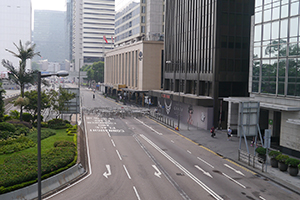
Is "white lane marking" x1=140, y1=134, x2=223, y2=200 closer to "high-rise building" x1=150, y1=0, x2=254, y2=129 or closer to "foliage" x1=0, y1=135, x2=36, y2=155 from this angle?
"foliage" x1=0, y1=135, x2=36, y2=155

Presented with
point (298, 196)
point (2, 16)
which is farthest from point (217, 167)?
point (2, 16)

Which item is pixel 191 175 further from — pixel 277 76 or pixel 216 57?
pixel 216 57

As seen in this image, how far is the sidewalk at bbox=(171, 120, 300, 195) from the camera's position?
23.6 metres

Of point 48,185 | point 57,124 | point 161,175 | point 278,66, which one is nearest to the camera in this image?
point 48,185

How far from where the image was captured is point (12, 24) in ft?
568

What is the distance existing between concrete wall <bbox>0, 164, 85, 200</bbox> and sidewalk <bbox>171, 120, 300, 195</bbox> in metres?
14.4

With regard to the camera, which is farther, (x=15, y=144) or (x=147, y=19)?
(x=147, y=19)

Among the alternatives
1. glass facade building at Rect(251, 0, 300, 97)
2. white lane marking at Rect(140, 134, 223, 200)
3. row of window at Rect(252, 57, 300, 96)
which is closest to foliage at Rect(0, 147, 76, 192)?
white lane marking at Rect(140, 134, 223, 200)

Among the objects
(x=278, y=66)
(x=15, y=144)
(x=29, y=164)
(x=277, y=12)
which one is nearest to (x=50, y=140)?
(x=15, y=144)

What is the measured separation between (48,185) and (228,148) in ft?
69.2

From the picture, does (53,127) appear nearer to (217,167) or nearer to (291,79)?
(217,167)

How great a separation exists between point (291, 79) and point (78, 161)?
865 inches

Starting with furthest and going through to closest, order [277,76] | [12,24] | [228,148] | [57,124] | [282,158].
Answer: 1. [12,24]
2. [57,124]
3. [228,148]
4. [277,76]
5. [282,158]

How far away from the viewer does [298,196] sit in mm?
20844
